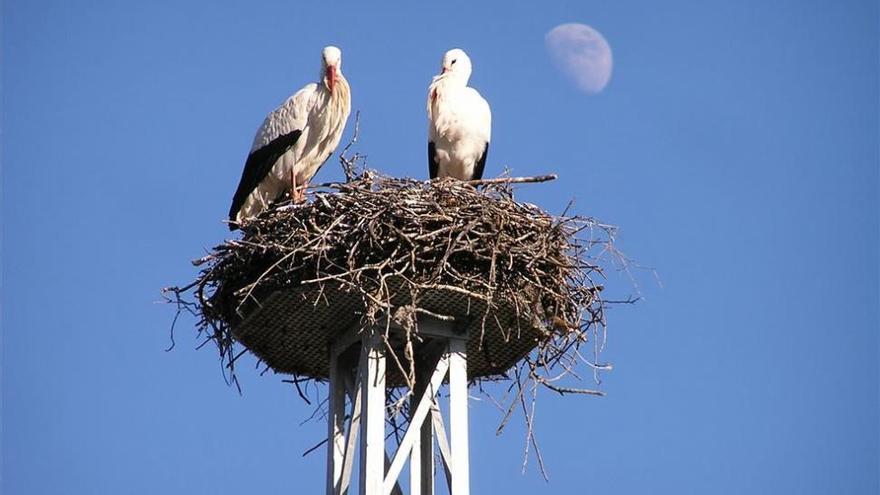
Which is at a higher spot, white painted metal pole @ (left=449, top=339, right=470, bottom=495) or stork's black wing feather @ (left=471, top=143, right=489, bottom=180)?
stork's black wing feather @ (left=471, top=143, right=489, bottom=180)

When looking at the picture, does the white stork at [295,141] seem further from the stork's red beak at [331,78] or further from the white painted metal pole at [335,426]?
the white painted metal pole at [335,426]

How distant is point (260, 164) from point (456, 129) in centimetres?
156

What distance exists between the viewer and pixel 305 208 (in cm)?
827

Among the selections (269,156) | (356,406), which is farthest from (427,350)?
(269,156)

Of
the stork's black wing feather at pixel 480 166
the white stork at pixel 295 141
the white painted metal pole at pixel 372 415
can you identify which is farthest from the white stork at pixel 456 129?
the white painted metal pole at pixel 372 415

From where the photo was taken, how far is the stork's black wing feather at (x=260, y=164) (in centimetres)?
1055

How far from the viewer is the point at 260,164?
1062 centimetres

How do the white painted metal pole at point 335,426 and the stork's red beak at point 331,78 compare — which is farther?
the stork's red beak at point 331,78

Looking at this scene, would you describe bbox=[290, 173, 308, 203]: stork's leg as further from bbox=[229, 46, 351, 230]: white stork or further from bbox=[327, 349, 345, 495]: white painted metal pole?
bbox=[327, 349, 345, 495]: white painted metal pole

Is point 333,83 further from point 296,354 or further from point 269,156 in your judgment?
point 296,354

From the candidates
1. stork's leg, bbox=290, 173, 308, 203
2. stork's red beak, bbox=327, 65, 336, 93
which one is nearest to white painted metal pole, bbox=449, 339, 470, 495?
stork's leg, bbox=290, 173, 308, 203

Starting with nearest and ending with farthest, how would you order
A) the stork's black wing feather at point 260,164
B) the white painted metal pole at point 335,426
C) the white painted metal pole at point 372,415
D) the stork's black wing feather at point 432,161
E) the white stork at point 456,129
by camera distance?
the white painted metal pole at point 372,415 < the white painted metal pole at point 335,426 < the stork's black wing feather at point 260,164 < the white stork at point 456,129 < the stork's black wing feather at point 432,161

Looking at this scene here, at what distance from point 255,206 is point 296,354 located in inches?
90.1

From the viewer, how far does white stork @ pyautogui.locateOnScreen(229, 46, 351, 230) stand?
34.7 feet
